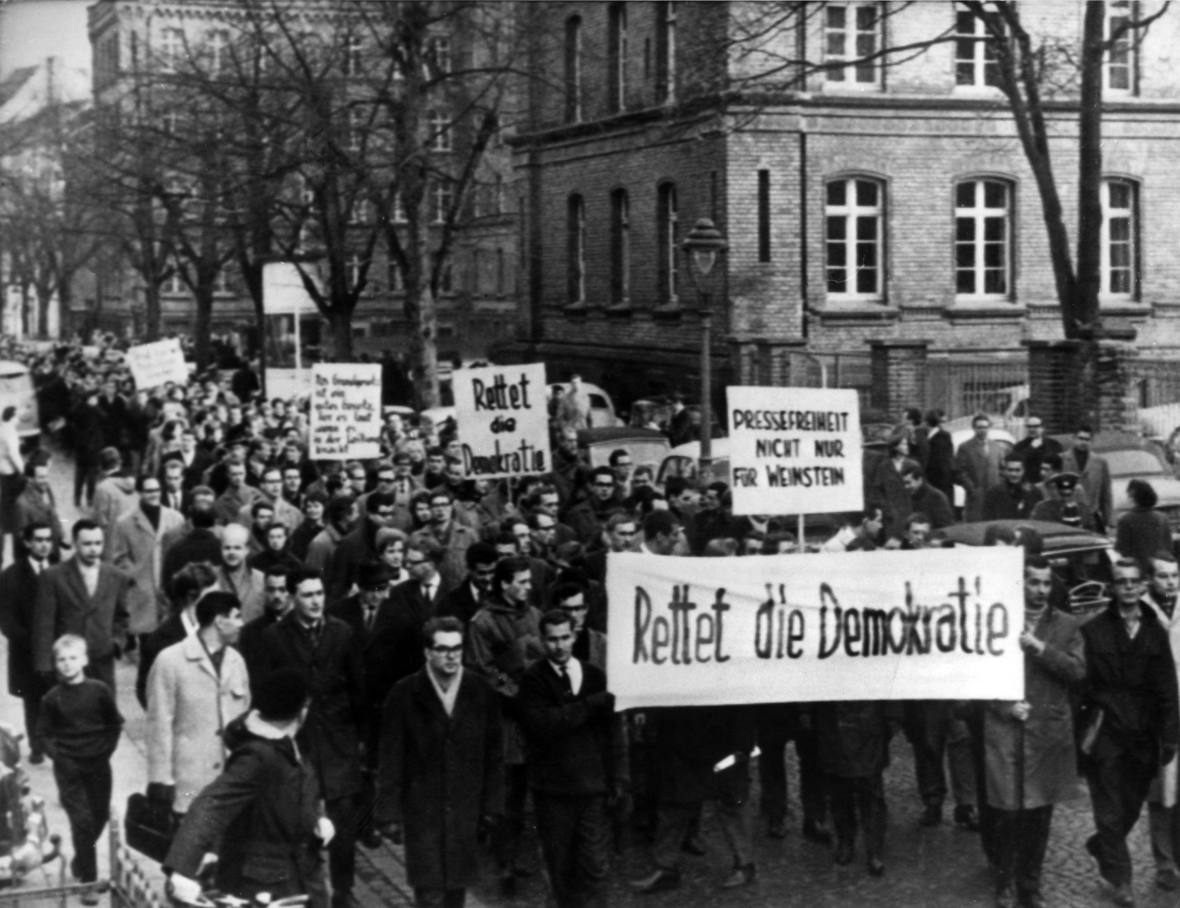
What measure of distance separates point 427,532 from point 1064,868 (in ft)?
15.6

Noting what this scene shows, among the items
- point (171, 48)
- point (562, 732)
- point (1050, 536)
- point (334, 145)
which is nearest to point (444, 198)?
point (171, 48)

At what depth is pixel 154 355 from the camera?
26703mm

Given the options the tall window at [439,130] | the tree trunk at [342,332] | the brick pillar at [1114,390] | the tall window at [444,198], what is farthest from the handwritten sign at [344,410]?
the tall window at [444,198]

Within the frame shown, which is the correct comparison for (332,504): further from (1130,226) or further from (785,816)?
(1130,226)

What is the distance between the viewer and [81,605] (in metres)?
11.1

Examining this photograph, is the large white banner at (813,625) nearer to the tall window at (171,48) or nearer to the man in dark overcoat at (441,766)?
the man in dark overcoat at (441,766)

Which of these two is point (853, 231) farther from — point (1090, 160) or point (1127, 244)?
point (1090, 160)

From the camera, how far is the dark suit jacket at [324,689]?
9312 mm

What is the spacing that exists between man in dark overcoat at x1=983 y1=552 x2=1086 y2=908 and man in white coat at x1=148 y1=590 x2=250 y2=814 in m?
3.45

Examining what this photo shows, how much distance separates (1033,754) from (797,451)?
15.0 feet

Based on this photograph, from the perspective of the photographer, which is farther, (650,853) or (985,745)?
(650,853)

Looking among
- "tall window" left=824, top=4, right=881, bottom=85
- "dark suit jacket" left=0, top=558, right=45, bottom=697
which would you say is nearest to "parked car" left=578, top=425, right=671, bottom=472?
"dark suit jacket" left=0, top=558, right=45, bottom=697

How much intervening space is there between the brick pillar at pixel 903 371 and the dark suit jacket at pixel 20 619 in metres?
19.0

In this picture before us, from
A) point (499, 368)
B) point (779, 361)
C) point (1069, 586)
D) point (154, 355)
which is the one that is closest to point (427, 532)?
point (499, 368)
